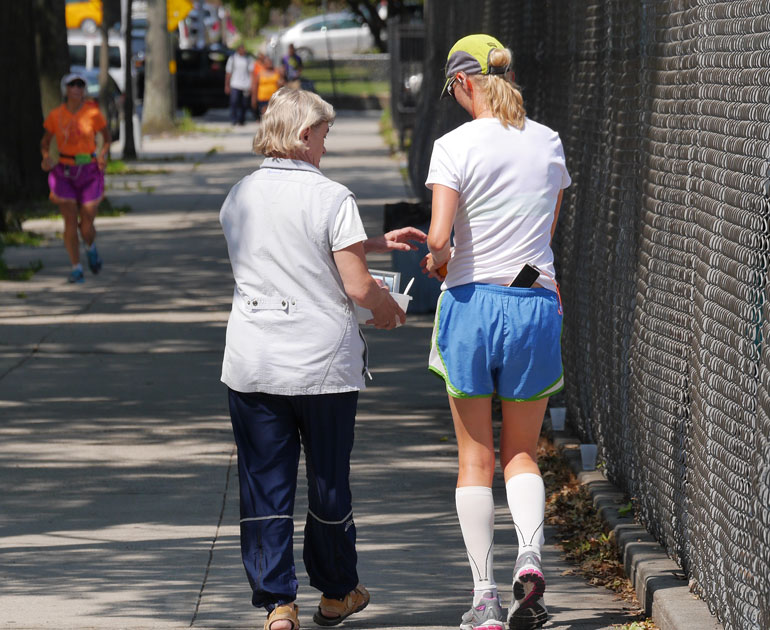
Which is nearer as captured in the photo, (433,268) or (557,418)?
(433,268)

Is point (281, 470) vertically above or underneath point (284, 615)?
above

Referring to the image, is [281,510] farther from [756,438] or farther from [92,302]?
[92,302]

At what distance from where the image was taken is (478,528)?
4.93 m

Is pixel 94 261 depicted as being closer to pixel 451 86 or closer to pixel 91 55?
pixel 451 86

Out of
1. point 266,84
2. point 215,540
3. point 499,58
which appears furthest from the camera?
point 266,84

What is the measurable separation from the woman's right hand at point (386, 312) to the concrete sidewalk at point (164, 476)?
108 cm

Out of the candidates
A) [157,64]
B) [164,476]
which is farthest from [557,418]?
[157,64]

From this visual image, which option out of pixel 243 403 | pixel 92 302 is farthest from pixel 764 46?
pixel 92 302

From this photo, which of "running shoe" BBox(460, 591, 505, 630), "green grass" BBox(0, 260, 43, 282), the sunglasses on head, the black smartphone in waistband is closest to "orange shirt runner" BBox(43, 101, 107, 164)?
"green grass" BBox(0, 260, 43, 282)

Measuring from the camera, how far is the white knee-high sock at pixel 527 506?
16.1 ft

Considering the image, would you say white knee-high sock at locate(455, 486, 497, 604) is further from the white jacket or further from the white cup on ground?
the white cup on ground

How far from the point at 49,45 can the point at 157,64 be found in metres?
11.2

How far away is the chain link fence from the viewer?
4.24 meters

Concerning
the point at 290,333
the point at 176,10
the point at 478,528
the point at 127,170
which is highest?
the point at 176,10
